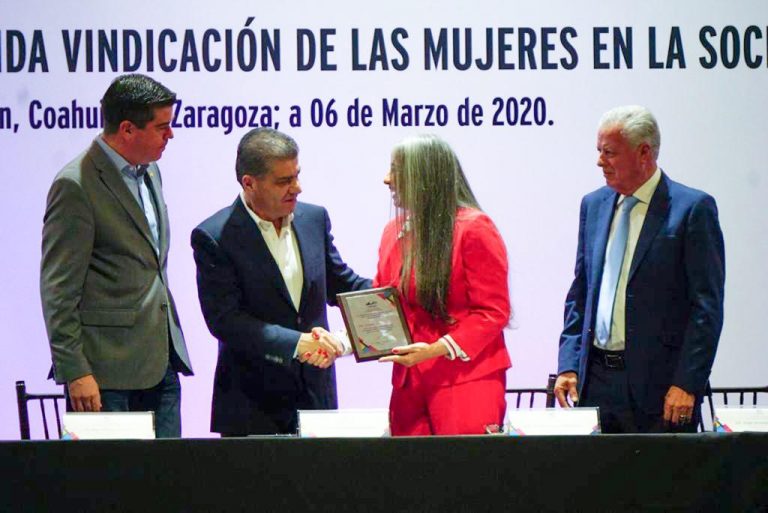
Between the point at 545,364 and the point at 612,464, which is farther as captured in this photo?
the point at 545,364

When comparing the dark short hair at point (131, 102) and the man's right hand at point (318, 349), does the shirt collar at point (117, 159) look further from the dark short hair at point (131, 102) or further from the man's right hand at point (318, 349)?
the man's right hand at point (318, 349)

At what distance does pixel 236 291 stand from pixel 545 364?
1.73 m

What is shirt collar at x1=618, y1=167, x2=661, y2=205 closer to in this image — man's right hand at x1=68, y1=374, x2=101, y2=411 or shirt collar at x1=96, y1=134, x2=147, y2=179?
shirt collar at x1=96, y1=134, x2=147, y2=179

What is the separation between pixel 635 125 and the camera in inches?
139

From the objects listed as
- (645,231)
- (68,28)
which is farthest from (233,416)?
(68,28)

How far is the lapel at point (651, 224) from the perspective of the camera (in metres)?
3.49

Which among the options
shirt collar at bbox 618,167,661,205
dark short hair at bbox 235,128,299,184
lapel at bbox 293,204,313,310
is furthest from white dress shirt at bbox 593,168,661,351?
dark short hair at bbox 235,128,299,184

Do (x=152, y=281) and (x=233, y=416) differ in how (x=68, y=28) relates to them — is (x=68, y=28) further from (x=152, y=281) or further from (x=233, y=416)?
(x=233, y=416)

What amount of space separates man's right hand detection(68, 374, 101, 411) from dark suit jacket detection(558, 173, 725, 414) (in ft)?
5.10

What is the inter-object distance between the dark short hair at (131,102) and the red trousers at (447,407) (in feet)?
3.89

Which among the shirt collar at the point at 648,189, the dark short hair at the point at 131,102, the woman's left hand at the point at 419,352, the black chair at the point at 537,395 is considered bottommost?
the black chair at the point at 537,395

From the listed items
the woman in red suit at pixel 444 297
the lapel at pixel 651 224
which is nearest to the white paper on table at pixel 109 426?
the woman in red suit at pixel 444 297

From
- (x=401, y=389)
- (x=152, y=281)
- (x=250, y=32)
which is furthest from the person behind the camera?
(x=250, y=32)

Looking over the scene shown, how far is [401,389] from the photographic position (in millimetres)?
3340
